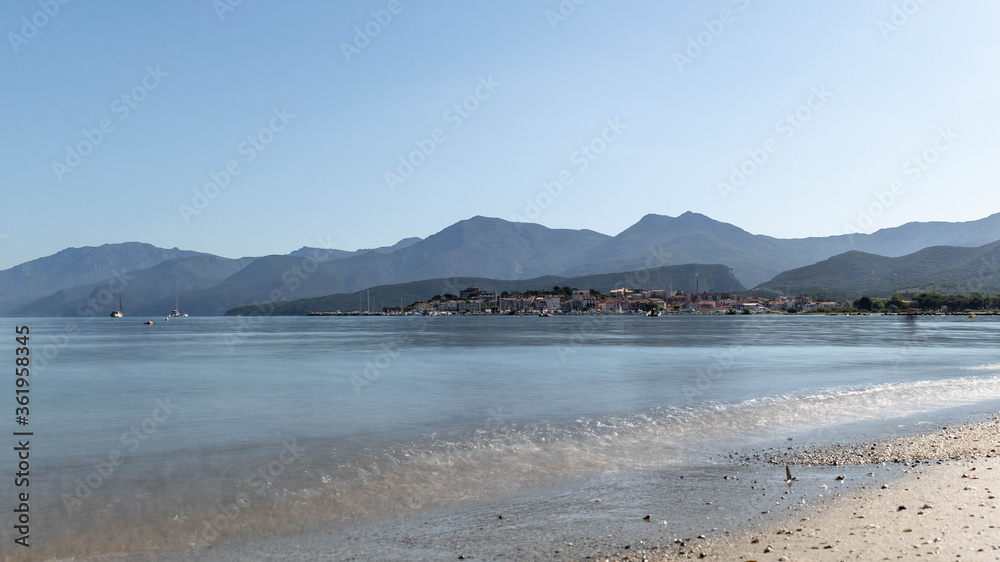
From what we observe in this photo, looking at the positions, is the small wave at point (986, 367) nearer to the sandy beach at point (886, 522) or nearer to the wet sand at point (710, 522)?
the sandy beach at point (886, 522)

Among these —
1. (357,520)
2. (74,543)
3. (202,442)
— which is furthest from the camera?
(202,442)

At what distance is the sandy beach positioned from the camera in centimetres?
732

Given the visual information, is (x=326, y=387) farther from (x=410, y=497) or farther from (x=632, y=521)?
(x=632, y=521)

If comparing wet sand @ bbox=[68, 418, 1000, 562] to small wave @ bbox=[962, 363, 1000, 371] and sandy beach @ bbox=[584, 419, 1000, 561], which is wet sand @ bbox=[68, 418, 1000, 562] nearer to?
sandy beach @ bbox=[584, 419, 1000, 561]

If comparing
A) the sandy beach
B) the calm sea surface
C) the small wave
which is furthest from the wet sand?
the small wave

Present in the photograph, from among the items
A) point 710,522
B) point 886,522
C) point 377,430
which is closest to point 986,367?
point 886,522

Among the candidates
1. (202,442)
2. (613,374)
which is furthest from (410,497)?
(613,374)

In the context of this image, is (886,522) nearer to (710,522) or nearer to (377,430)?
(710,522)

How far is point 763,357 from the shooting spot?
145 ft

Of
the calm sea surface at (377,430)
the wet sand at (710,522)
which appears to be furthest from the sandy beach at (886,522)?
the calm sea surface at (377,430)

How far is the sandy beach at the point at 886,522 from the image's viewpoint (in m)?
7.32

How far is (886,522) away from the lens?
836 centimetres

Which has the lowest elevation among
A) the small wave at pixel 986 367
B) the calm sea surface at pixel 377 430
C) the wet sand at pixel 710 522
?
the small wave at pixel 986 367

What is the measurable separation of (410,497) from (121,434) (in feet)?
36.2
